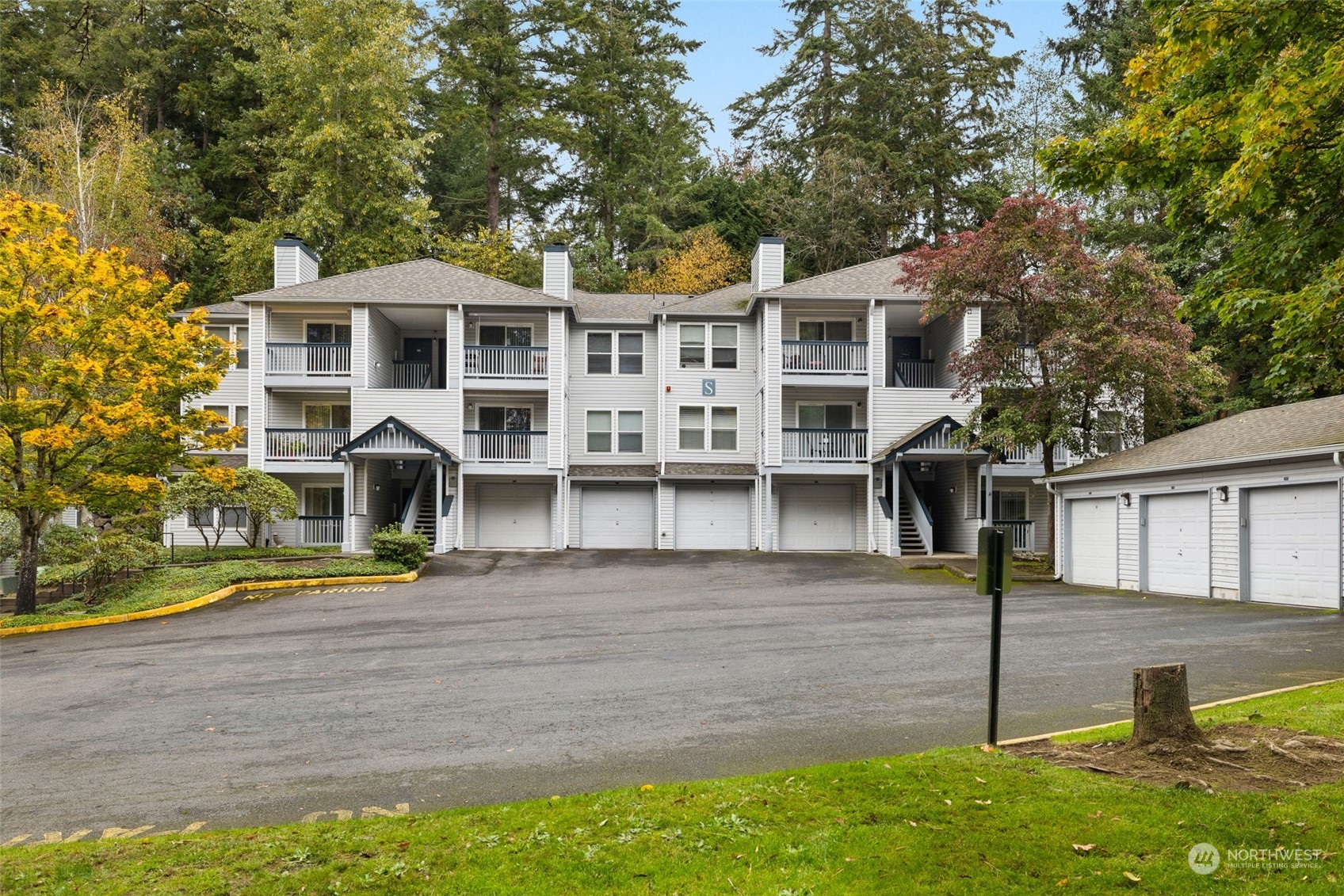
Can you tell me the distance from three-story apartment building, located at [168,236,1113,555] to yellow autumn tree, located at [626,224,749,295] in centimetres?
777

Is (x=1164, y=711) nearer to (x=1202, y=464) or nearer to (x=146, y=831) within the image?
(x=146, y=831)

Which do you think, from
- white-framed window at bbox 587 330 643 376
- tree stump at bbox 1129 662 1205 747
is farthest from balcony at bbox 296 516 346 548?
tree stump at bbox 1129 662 1205 747

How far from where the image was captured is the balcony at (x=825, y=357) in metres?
26.7

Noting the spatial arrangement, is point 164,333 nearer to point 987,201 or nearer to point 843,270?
point 843,270

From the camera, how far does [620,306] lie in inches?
1197

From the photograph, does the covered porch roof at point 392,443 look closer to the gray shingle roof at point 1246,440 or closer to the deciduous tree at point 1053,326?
the deciduous tree at point 1053,326

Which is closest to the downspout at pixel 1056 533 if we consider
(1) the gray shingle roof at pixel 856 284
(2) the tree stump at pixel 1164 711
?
(1) the gray shingle roof at pixel 856 284

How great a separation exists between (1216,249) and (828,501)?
48.9 feet

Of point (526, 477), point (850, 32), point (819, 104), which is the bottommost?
point (526, 477)

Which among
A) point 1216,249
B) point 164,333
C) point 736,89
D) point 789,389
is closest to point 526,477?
point 789,389

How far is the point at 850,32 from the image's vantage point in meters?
40.2

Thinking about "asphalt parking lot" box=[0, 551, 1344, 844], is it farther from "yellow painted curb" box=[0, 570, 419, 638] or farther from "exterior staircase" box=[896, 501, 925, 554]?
"exterior staircase" box=[896, 501, 925, 554]

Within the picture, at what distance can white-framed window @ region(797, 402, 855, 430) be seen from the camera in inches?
1112

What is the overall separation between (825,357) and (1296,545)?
47.1 feet
